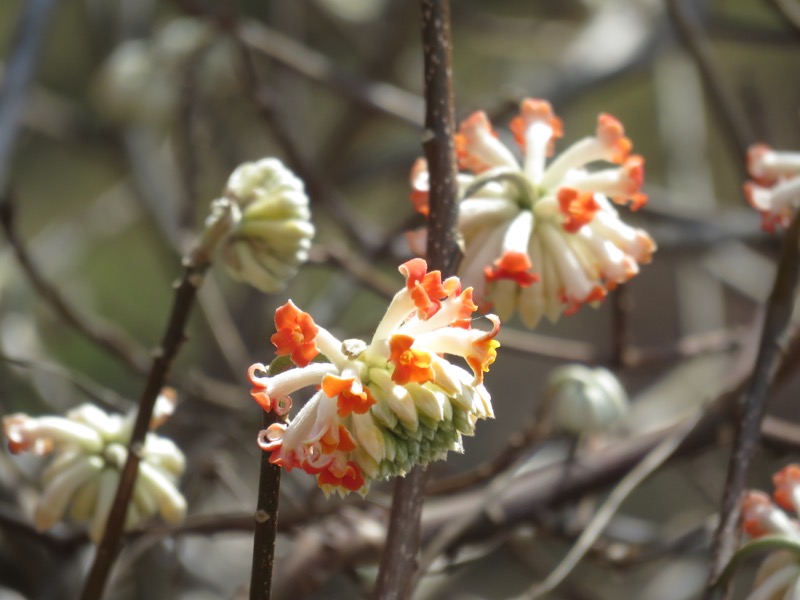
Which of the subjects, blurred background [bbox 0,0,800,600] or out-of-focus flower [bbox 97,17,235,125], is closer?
blurred background [bbox 0,0,800,600]

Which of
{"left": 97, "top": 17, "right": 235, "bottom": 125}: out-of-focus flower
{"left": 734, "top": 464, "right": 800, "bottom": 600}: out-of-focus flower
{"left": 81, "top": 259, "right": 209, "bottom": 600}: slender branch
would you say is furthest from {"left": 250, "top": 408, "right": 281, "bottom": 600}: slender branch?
{"left": 97, "top": 17, "right": 235, "bottom": 125}: out-of-focus flower

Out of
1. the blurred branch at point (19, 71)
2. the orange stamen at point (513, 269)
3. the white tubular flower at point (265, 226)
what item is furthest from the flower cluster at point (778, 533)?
A: the blurred branch at point (19, 71)

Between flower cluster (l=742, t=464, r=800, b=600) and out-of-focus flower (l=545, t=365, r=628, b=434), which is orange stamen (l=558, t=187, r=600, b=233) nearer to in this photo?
flower cluster (l=742, t=464, r=800, b=600)

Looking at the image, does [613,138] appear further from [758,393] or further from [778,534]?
[778,534]

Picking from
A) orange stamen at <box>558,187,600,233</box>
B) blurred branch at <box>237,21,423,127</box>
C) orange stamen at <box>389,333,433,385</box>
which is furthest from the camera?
blurred branch at <box>237,21,423,127</box>

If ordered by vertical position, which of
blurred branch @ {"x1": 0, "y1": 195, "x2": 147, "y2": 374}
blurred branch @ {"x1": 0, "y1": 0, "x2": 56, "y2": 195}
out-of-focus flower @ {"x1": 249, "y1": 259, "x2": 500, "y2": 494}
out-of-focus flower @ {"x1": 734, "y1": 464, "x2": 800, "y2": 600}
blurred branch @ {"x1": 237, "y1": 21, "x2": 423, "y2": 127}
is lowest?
out-of-focus flower @ {"x1": 734, "y1": 464, "x2": 800, "y2": 600}

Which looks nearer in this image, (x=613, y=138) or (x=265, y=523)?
(x=265, y=523)

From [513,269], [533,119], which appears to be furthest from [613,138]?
[513,269]

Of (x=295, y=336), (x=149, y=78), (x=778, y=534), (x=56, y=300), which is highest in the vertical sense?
(x=149, y=78)
